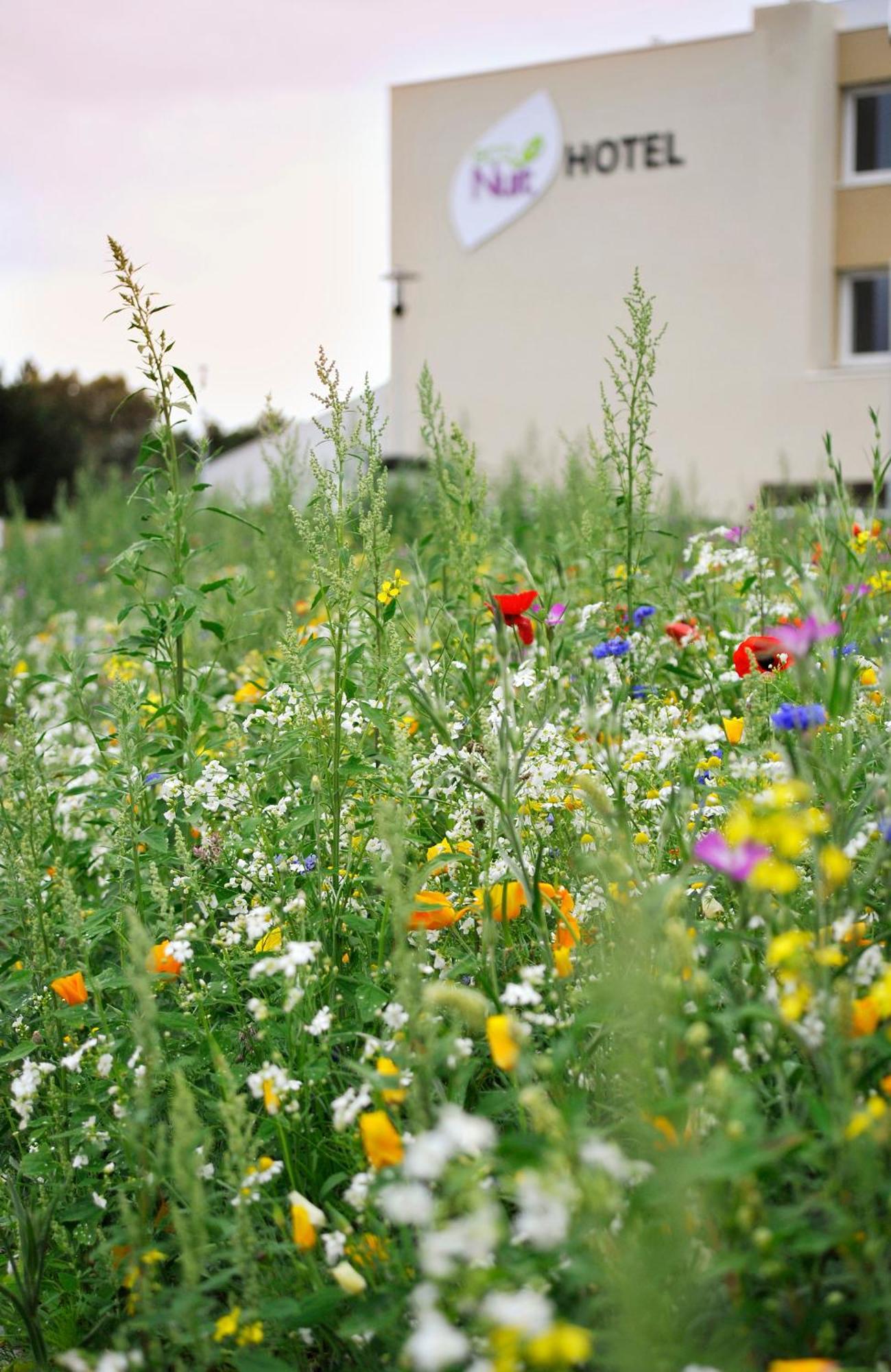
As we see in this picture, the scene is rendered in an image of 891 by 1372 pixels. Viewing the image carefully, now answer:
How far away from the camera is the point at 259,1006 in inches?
67.4

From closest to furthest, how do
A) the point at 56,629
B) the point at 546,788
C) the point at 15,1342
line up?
the point at 15,1342 < the point at 546,788 < the point at 56,629

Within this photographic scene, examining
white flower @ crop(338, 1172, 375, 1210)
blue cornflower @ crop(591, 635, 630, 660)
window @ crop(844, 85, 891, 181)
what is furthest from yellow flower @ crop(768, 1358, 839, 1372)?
window @ crop(844, 85, 891, 181)

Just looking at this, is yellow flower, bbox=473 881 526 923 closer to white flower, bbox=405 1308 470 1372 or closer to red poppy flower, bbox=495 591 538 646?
red poppy flower, bbox=495 591 538 646

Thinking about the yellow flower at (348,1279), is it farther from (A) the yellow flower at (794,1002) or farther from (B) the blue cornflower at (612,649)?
(B) the blue cornflower at (612,649)

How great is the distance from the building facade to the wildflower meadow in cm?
1389

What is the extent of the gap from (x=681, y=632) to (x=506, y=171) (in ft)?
59.4

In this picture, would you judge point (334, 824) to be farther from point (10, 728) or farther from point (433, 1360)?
point (433, 1360)

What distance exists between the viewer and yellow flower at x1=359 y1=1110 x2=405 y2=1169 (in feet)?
4.47

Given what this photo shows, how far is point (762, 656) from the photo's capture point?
8.19ft

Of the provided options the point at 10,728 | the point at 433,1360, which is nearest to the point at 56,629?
the point at 10,728

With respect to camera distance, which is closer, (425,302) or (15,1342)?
(15,1342)

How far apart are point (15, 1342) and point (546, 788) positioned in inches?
47.3

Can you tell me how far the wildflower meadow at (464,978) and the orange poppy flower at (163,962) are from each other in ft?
0.10

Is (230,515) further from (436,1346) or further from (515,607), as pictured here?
(436,1346)
